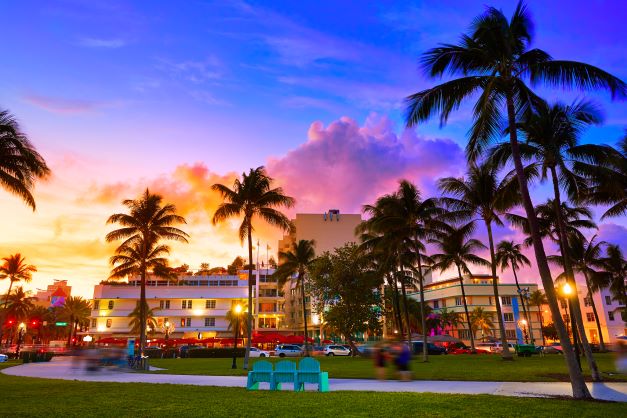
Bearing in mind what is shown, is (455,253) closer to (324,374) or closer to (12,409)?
(324,374)

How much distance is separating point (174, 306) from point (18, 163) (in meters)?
56.2

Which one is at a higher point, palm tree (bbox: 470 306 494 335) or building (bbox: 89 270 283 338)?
building (bbox: 89 270 283 338)

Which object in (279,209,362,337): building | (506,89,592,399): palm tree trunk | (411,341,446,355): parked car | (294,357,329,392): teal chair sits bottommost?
(411,341,446,355): parked car

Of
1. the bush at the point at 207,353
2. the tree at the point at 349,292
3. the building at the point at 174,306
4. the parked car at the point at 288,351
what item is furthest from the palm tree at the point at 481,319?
the bush at the point at 207,353

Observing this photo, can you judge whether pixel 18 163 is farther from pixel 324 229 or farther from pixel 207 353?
pixel 324 229

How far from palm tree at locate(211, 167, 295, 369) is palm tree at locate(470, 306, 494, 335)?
2521 inches

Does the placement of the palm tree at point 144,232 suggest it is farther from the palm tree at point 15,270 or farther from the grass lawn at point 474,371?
the palm tree at point 15,270

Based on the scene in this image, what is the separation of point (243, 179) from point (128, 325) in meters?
54.4

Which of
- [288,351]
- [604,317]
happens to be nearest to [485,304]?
[604,317]

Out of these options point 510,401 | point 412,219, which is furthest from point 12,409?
point 412,219

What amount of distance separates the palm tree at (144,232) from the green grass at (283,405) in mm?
25725

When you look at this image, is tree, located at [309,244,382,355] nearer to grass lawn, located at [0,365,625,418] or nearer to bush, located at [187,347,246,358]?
bush, located at [187,347,246,358]

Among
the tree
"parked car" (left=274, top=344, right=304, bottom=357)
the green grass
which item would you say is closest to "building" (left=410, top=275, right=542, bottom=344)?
"parked car" (left=274, top=344, right=304, bottom=357)

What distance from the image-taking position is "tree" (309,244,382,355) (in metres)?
43.0
